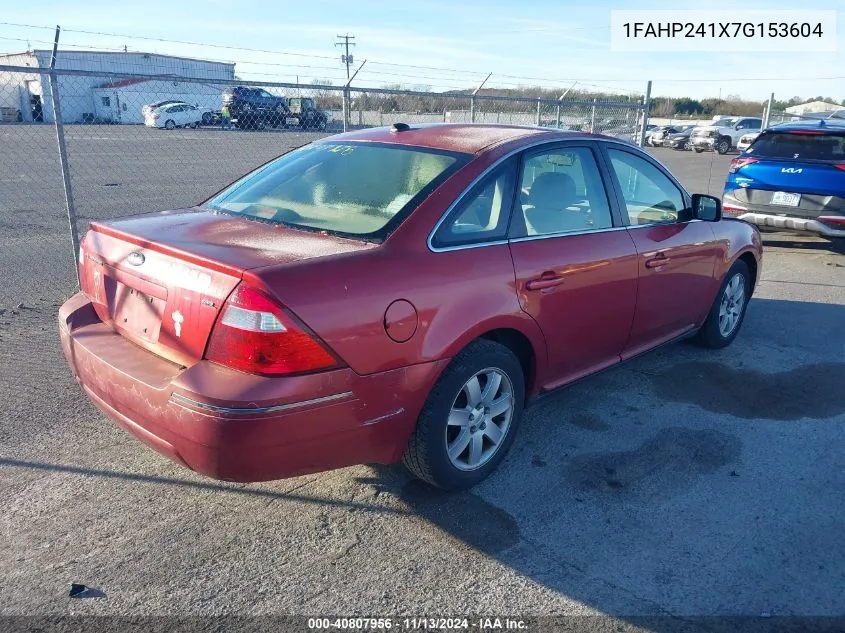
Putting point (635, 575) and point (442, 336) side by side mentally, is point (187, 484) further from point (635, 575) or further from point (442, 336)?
point (635, 575)

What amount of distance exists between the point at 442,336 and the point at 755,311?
186 inches

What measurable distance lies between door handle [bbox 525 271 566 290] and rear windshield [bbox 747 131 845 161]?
6833mm

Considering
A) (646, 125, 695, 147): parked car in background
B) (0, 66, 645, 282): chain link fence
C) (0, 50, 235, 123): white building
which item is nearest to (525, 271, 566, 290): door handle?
(0, 66, 645, 282): chain link fence

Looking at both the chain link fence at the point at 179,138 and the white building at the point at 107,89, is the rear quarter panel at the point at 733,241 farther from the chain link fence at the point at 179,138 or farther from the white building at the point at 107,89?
the white building at the point at 107,89

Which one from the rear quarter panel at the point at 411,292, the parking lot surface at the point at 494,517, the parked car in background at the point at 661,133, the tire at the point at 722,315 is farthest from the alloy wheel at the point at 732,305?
the parked car in background at the point at 661,133

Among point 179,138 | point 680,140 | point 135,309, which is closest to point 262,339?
point 135,309

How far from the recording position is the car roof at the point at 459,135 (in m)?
3.58

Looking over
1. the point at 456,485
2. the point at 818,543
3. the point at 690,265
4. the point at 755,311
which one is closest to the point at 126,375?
the point at 456,485

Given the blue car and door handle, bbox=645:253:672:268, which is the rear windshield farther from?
door handle, bbox=645:253:672:268

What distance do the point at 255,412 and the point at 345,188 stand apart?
1.40 meters

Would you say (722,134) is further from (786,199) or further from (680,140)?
(786,199)

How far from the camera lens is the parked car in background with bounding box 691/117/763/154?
32.9m

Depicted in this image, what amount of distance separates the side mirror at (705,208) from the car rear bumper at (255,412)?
267 centimetres

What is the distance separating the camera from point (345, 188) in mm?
3467
